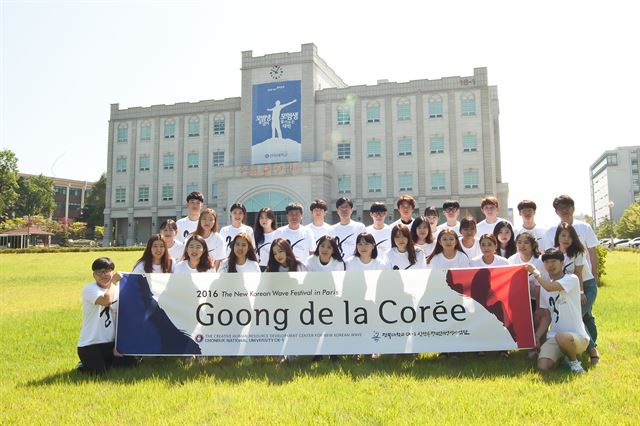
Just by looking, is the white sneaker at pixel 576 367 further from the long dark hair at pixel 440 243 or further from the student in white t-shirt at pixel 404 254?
the student in white t-shirt at pixel 404 254

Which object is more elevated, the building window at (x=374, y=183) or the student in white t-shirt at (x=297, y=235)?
the building window at (x=374, y=183)

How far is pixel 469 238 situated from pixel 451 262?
2.86 feet

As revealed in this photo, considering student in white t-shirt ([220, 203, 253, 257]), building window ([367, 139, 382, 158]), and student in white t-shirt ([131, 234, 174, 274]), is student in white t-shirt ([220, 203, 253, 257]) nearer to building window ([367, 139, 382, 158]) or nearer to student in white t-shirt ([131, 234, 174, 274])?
student in white t-shirt ([131, 234, 174, 274])

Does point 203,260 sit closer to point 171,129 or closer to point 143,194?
point 171,129

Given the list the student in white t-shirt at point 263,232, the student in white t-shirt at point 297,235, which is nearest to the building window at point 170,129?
the student in white t-shirt at point 263,232

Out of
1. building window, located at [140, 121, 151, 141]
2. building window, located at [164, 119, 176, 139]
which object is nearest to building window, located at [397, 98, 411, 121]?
building window, located at [164, 119, 176, 139]

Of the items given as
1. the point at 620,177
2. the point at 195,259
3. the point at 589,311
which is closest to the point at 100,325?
the point at 195,259

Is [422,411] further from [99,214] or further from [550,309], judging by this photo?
[99,214]

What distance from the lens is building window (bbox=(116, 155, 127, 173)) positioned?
52.6 m

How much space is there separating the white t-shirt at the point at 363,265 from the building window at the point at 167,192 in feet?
152

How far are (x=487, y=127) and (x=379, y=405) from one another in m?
41.7

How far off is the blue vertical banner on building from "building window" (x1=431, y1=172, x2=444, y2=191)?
12.3 m

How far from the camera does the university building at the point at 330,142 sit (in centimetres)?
4347

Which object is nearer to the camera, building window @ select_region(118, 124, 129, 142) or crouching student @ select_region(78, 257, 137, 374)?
crouching student @ select_region(78, 257, 137, 374)
